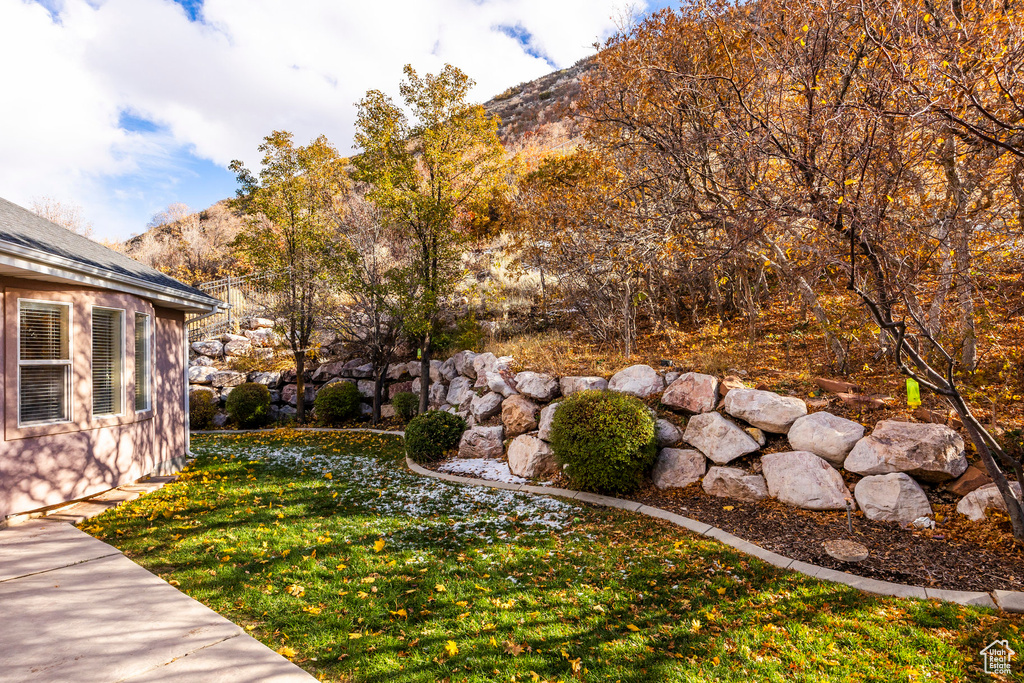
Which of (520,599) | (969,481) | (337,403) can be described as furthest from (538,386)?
(337,403)

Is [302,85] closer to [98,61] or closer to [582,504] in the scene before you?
[98,61]

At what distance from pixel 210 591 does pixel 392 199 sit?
7157 mm

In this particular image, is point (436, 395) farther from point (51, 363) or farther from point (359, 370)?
point (51, 363)

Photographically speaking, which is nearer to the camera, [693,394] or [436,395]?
[693,394]

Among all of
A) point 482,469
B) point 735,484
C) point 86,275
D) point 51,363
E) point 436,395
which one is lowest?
point 482,469

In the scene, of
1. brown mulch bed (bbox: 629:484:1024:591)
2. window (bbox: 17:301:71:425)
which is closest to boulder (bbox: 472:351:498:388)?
brown mulch bed (bbox: 629:484:1024:591)

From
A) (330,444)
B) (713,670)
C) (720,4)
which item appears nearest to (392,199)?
(330,444)

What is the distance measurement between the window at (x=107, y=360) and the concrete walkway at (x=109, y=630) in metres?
2.07

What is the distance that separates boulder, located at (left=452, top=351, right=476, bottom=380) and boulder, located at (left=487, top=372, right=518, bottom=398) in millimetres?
1136

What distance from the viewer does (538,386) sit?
7.02 metres

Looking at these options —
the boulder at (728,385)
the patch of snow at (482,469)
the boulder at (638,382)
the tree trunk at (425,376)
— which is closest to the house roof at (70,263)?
the tree trunk at (425,376)

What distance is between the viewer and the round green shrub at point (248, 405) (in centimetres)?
1123

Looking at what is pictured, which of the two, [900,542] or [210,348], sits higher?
[210,348]

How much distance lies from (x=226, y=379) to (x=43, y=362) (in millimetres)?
7964
